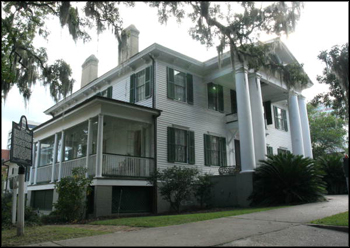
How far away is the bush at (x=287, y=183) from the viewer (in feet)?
39.0

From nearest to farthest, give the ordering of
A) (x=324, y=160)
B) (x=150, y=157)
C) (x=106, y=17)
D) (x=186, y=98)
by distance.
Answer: (x=106, y=17), (x=150, y=157), (x=186, y=98), (x=324, y=160)

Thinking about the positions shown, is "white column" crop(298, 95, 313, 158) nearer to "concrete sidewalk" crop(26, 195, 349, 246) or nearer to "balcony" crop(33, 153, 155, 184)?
"balcony" crop(33, 153, 155, 184)

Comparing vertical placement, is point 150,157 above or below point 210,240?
above

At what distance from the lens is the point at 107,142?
15977 millimetres

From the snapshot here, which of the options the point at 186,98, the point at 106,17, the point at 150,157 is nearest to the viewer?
the point at 106,17

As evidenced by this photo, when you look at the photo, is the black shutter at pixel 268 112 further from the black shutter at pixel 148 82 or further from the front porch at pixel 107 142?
the front porch at pixel 107 142

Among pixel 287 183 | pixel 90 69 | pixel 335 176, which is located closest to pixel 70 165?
pixel 90 69

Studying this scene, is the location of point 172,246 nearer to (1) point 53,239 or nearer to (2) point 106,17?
(1) point 53,239

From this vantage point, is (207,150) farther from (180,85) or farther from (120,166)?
(120,166)

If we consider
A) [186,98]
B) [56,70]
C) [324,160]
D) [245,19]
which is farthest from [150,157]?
[324,160]

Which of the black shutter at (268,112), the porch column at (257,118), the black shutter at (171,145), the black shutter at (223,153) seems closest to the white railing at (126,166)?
the black shutter at (171,145)

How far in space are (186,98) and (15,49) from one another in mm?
8334

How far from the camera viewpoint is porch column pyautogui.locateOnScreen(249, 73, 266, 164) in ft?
47.6

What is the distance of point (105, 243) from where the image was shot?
5.18 metres
